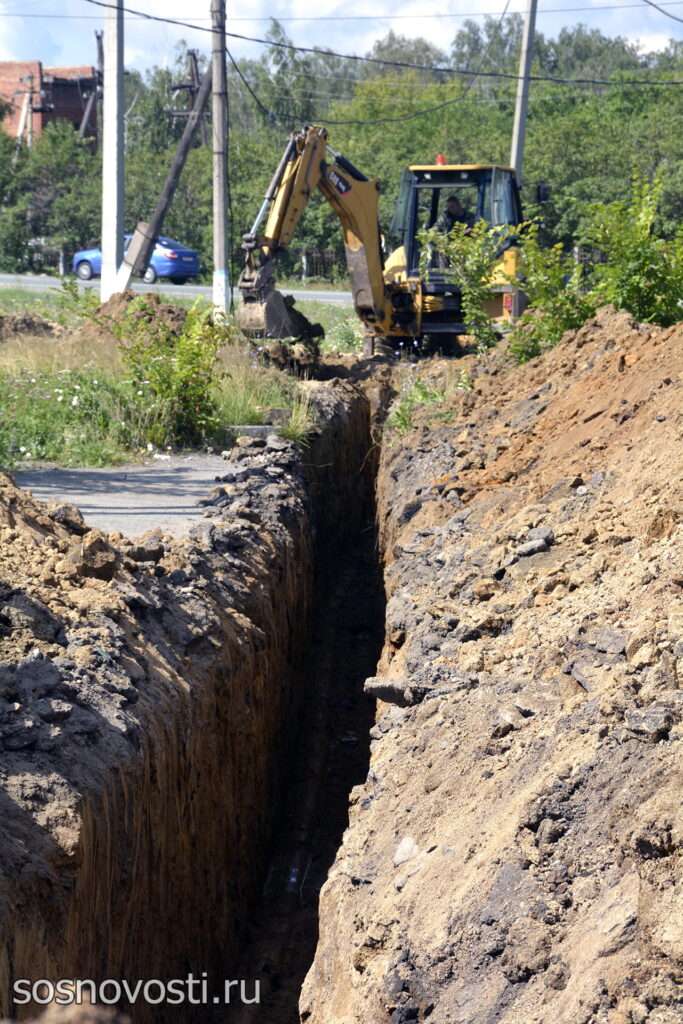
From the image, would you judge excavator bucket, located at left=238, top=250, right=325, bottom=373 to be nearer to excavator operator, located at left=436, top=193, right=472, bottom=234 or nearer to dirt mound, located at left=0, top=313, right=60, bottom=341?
excavator operator, located at left=436, top=193, right=472, bottom=234

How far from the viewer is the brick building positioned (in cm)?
5409

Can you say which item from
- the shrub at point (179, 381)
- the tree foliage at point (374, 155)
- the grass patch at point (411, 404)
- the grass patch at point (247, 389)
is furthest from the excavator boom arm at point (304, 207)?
the tree foliage at point (374, 155)

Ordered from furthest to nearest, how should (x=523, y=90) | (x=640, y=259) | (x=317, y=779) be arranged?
(x=523, y=90) < (x=640, y=259) < (x=317, y=779)

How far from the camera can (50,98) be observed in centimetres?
5666

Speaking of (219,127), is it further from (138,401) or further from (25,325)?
(138,401)

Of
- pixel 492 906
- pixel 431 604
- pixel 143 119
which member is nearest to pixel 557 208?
pixel 143 119

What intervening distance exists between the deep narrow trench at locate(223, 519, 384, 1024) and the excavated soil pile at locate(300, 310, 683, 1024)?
4.50ft

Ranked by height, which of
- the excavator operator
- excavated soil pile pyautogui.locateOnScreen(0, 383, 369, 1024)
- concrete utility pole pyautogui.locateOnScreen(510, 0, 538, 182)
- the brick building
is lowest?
excavated soil pile pyautogui.locateOnScreen(0, 383, 369, 1024)

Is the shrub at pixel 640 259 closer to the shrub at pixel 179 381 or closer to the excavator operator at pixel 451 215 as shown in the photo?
the shrub at pixel 179 381

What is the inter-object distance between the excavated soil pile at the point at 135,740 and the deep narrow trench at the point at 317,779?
184 mm

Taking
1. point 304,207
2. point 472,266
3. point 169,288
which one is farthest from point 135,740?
point 169,288

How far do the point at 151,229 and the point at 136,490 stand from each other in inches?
368

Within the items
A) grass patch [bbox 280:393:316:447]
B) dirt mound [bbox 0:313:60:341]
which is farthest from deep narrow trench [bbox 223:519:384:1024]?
dirt mound [bbox 0:313:60:341]

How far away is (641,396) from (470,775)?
169 inches
